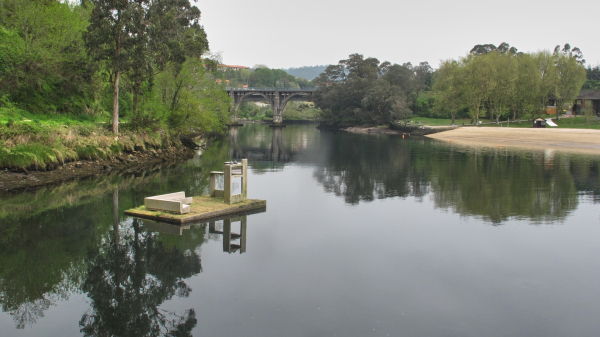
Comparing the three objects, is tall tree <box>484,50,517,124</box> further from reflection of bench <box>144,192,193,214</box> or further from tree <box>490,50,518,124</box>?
reflection of bench <box>144,192,193,214</box>

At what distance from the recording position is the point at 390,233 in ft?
55.6

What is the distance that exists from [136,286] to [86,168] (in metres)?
20.1

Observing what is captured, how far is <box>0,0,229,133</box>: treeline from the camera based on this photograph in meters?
33.5

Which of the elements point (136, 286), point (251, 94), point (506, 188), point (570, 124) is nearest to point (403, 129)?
point (570, 124)

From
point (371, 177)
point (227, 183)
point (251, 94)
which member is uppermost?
point (251, 94)

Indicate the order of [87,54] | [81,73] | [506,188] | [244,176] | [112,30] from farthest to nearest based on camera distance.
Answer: [81,73] < [87,54] < [112,30] < [506,188] < [244,176]

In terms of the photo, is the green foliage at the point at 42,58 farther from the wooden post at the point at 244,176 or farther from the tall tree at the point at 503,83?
the tall tree at the point at 503,83

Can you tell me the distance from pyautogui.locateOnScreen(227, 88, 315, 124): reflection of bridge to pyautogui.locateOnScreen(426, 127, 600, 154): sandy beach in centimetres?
6624

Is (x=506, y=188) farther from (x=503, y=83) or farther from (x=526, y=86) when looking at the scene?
(x=526, y=86)

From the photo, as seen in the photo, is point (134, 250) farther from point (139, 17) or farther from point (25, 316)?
point (139, 17)

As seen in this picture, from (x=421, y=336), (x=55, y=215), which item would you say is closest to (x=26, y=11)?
(x=55, y=215)

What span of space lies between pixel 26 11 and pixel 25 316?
33130 mm

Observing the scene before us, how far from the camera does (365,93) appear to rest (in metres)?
108

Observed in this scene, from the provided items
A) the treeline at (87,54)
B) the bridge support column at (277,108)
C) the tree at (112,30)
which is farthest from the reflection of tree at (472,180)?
the bridge support column at (277,108)
